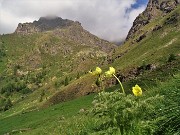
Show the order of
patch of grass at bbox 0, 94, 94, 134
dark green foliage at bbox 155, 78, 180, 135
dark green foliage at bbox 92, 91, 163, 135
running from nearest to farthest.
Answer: dark green foliage at bbox 155, 78, 180, 135 < dark green foliage at bbox 92, 91, 163, 135 < patch of grass at bbox 0, 94, 94, 134

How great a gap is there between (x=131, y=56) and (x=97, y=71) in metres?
182

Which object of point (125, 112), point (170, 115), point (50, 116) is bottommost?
point (50, 116)

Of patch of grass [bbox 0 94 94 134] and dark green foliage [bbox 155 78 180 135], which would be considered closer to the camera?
dark green foliage [bbox 155 78 180 135]

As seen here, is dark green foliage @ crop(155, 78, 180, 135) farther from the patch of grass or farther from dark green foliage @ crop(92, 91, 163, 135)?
the patch of grass

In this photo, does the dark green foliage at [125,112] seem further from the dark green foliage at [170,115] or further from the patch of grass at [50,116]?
the patch of grass at [50,116]

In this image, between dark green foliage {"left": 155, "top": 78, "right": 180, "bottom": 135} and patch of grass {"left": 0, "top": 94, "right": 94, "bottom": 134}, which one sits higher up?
dark green foliage {"left": 155, "top": 78, "right": 180, "bottom": 135}

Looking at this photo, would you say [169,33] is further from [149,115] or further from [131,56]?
[149,115]

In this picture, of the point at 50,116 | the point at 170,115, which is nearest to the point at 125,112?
the point at 170,115

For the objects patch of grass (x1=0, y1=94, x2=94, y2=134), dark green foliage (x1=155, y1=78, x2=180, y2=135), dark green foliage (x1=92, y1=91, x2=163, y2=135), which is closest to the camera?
dark green foliage (x1=155, y1=78, x2=180, y2=135)

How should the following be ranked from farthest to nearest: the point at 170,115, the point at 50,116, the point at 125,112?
1. the point at 50,116
2. the point at 125,112
3. the point at 170,115

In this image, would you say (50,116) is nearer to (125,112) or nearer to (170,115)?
(125,112)

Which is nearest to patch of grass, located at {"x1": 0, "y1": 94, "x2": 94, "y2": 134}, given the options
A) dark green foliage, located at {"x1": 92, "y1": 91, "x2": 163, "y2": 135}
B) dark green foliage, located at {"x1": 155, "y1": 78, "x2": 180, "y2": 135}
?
dark green foliage, located at {"x1": 92, "y1": 91, "x2": 163, "y2": 135}

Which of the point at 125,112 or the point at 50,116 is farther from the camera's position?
the point at 50,116

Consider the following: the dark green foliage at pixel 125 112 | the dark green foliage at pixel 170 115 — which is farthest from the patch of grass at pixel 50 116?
the dark green foliage at pixel 170 115
